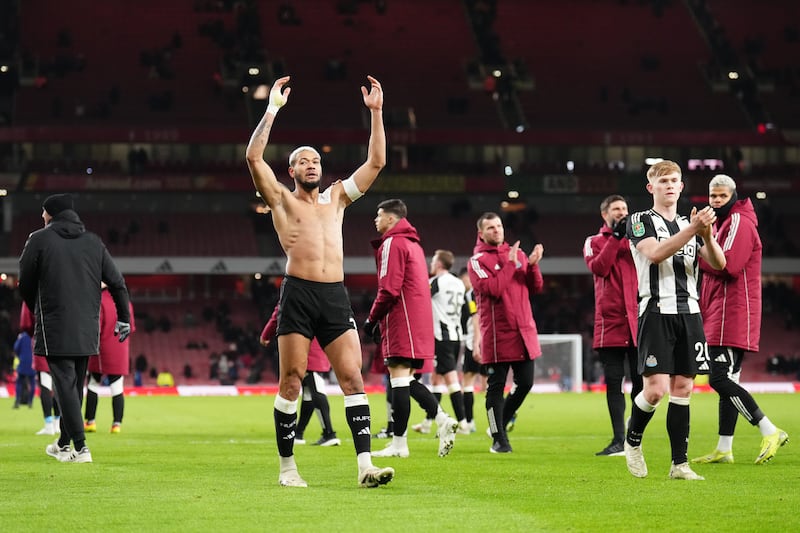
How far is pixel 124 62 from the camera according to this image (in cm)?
5431

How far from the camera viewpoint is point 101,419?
1973 centimetres

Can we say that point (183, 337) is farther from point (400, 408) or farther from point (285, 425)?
point (285, 425)

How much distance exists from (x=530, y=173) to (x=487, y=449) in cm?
4194

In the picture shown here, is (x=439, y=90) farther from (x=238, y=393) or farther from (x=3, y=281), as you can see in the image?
(x=238, y=393)

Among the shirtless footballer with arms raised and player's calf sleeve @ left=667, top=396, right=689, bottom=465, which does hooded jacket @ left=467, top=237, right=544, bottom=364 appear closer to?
player's calf sleeve @ left=667, top=396, right=689, bottom=465

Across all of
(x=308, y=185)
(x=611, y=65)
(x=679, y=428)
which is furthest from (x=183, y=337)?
(x=679, y=428)

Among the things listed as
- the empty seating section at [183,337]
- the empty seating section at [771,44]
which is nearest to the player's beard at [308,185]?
the empty seating section at [183,337]

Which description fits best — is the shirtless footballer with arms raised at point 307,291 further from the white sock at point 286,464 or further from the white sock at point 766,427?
the white sock at point 766,427

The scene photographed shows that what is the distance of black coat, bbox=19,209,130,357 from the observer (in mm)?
10680

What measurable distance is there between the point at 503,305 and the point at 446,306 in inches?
105

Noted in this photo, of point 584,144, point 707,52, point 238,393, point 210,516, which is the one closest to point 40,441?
point 210,516

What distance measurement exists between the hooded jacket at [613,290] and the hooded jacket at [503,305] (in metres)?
0.70

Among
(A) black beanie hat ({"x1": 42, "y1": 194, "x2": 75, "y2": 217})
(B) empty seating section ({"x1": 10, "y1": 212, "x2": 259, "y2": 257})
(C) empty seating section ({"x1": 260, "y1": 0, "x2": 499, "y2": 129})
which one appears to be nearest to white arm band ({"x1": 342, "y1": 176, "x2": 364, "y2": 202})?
(A) black beanie hat ({"x1": 42, "y1": 194, "x2": 75, "y2": 217})

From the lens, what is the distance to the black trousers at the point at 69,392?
10.5m
